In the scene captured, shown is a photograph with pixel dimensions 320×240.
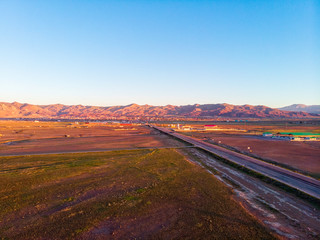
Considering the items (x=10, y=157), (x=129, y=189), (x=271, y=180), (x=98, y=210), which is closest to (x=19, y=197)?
(x=98, y=210)

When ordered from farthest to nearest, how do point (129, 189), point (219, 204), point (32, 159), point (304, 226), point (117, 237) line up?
1. point (32, 159)
2. point (129, 189)
3. point (219, 204)
4. point (304, 226)
5. point (117, 237)

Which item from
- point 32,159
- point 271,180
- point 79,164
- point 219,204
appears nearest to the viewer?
point 219,204

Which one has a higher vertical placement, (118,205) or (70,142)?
(118,205)

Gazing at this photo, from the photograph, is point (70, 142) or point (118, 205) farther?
point (70, 142)

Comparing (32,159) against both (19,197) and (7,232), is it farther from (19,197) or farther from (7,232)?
(7,232)

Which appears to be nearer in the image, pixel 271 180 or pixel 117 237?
pixel 117 237

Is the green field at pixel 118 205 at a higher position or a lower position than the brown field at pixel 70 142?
higher

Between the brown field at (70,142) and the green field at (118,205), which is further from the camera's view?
the brown field at (70,142)

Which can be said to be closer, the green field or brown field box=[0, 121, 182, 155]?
the green field
